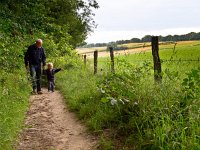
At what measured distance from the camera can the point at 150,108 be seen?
6492 millimetres

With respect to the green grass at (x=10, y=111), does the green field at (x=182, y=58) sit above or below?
above

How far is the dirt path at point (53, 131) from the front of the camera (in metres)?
6.96

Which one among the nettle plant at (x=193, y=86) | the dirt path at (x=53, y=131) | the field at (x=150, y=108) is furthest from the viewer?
the dirt path at (x=53, y=131)

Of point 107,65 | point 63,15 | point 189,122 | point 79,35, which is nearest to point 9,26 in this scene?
point 107,65

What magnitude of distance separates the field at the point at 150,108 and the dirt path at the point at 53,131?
0.30 meters

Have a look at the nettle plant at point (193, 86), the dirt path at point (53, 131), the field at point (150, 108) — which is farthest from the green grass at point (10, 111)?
the nettle plant at point (193, 86)

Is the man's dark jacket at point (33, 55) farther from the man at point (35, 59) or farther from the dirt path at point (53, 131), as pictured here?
the dirt path at point (53, 131)

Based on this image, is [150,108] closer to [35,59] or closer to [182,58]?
[182,58]

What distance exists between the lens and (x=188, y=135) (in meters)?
5.32

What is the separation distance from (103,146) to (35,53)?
7.59 metres

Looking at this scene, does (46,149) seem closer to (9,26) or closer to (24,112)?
(24,112)

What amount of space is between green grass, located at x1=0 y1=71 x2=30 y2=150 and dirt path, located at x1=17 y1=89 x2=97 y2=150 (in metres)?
0.21

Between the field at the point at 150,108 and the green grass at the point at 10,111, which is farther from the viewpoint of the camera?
the green grass at the point at 10,111

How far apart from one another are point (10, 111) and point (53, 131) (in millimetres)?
1140
